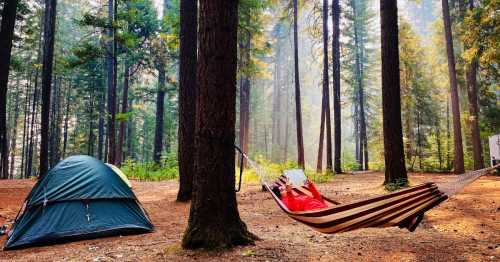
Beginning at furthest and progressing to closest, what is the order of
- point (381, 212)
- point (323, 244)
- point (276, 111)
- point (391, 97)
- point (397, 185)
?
point (276, 111) < point (391, 97) < point (397, 185) < point (323, 244) < point (381, 212)

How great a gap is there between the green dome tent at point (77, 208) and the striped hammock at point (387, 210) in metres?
3.20

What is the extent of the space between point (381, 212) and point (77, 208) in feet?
14.1

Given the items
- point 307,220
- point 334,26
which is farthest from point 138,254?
point 334,26

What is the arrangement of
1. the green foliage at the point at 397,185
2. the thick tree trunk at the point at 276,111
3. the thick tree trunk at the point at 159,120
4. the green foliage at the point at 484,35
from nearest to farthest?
the green foliage at the point at 397,185 → the green foliage at the point at 484,35 → the thick tree trunk at the point at 159,120 → the thick tree trunk at the point at 276,111

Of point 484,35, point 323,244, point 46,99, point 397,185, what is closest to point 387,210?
point 323,244

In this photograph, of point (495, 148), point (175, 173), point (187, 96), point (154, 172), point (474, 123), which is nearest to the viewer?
point (187, 96)

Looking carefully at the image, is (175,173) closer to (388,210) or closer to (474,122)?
(388,210)

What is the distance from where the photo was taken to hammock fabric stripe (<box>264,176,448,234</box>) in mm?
3258

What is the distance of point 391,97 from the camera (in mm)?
7965

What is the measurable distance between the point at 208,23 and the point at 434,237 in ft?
12.8

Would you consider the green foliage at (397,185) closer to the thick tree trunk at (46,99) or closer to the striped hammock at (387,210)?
the striped hammock at (387,210)

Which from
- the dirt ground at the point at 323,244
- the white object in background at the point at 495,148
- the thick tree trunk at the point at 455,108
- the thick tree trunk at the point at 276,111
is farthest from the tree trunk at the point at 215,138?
the thick tree trunk at the point at 276,111

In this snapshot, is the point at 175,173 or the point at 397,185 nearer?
the point at 397,185

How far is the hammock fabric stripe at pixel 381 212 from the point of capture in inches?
128
